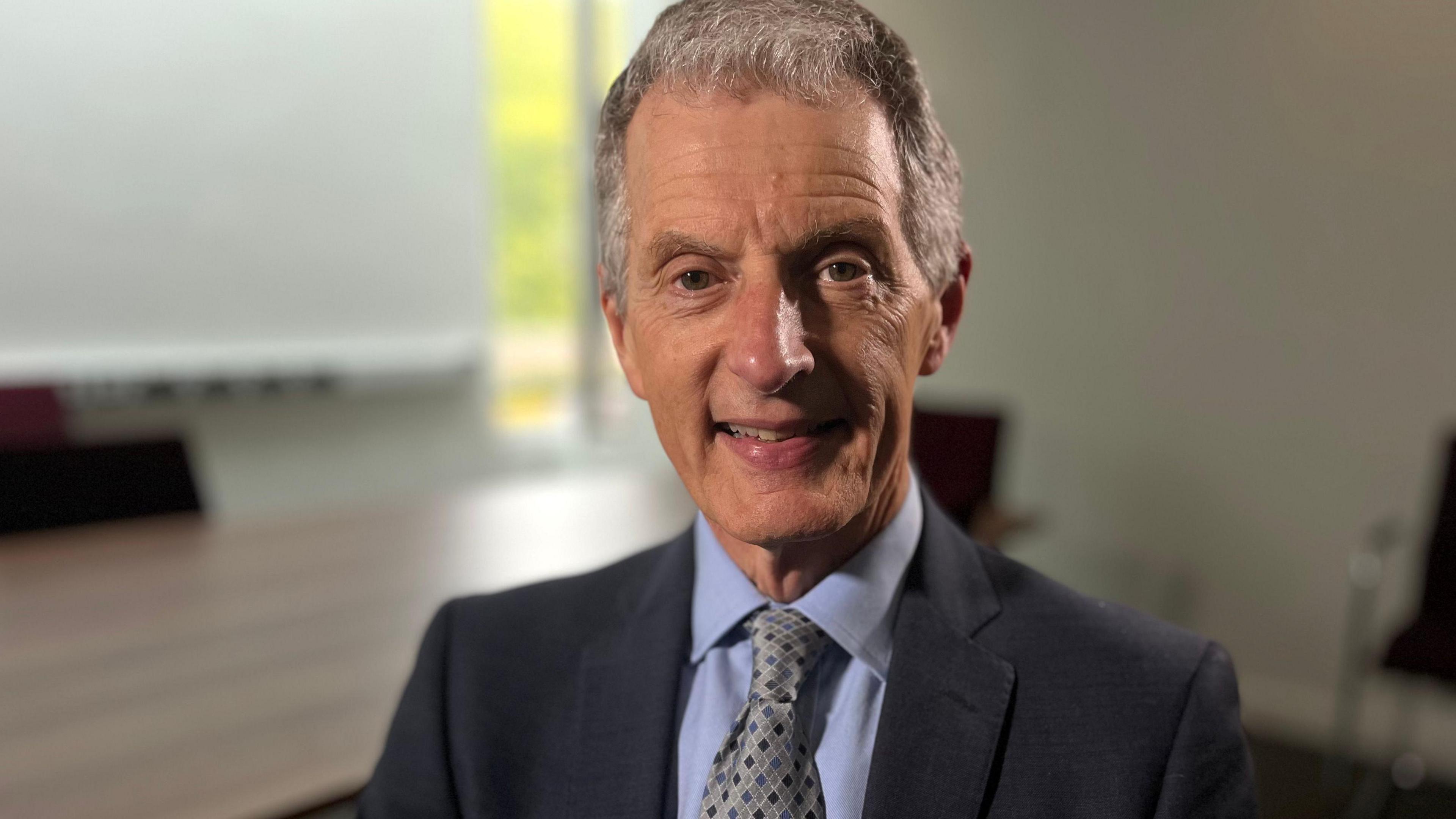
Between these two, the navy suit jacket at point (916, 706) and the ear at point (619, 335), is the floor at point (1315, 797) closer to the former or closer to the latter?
the navy suit jacket at point (916, 706)

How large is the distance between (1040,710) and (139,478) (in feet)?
7.86

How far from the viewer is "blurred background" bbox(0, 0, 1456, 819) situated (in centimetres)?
215

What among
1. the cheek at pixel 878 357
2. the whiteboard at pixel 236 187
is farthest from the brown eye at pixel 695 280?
the whiteboard at pixel 236 187

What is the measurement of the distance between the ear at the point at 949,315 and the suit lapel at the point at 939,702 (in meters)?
0.15

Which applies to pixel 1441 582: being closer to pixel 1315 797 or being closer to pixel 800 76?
pixel 1315 797

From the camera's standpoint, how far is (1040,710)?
2.57 ft

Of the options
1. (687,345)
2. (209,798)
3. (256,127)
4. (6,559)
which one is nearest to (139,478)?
(6,559)

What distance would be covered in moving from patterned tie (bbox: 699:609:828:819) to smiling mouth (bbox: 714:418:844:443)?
18 centimetres

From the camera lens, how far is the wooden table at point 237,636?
1305mm

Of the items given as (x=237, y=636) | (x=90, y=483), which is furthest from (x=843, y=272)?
(x=90, y=483)

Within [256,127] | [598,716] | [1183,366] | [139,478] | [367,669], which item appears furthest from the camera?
[256,127]

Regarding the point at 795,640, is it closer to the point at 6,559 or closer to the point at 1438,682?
the point at 6,559

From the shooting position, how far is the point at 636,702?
84 cm

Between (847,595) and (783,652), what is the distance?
0.22ft
